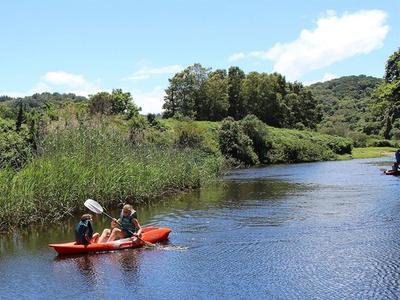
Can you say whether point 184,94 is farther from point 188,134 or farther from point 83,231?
point 83,231

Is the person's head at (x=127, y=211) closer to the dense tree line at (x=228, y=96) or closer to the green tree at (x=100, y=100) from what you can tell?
the green tree at (x=100, y=100)

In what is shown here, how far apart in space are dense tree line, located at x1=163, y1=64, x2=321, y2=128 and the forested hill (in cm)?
1049

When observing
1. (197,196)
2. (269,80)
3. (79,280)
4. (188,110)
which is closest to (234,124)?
(188,110)

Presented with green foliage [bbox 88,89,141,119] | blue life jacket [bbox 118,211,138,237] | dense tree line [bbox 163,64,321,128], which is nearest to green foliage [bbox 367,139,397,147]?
dense tree line [bbox 163,64,321,128]

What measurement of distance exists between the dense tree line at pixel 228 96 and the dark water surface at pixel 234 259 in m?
63.3

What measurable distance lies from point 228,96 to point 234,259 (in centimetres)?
7648

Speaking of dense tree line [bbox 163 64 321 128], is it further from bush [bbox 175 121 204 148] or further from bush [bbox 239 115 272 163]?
bush [bbox 175 121 204 148]

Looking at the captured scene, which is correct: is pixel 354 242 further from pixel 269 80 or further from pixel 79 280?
pixel 269 80

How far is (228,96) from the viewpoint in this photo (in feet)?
295

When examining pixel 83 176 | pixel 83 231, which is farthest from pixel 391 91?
pixel 83 231

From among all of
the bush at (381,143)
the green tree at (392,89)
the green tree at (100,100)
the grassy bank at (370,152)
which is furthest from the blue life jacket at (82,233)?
the bush at (381,143)

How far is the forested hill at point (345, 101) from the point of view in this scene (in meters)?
113

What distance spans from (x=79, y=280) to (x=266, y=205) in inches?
535

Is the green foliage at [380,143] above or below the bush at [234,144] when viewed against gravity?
below
